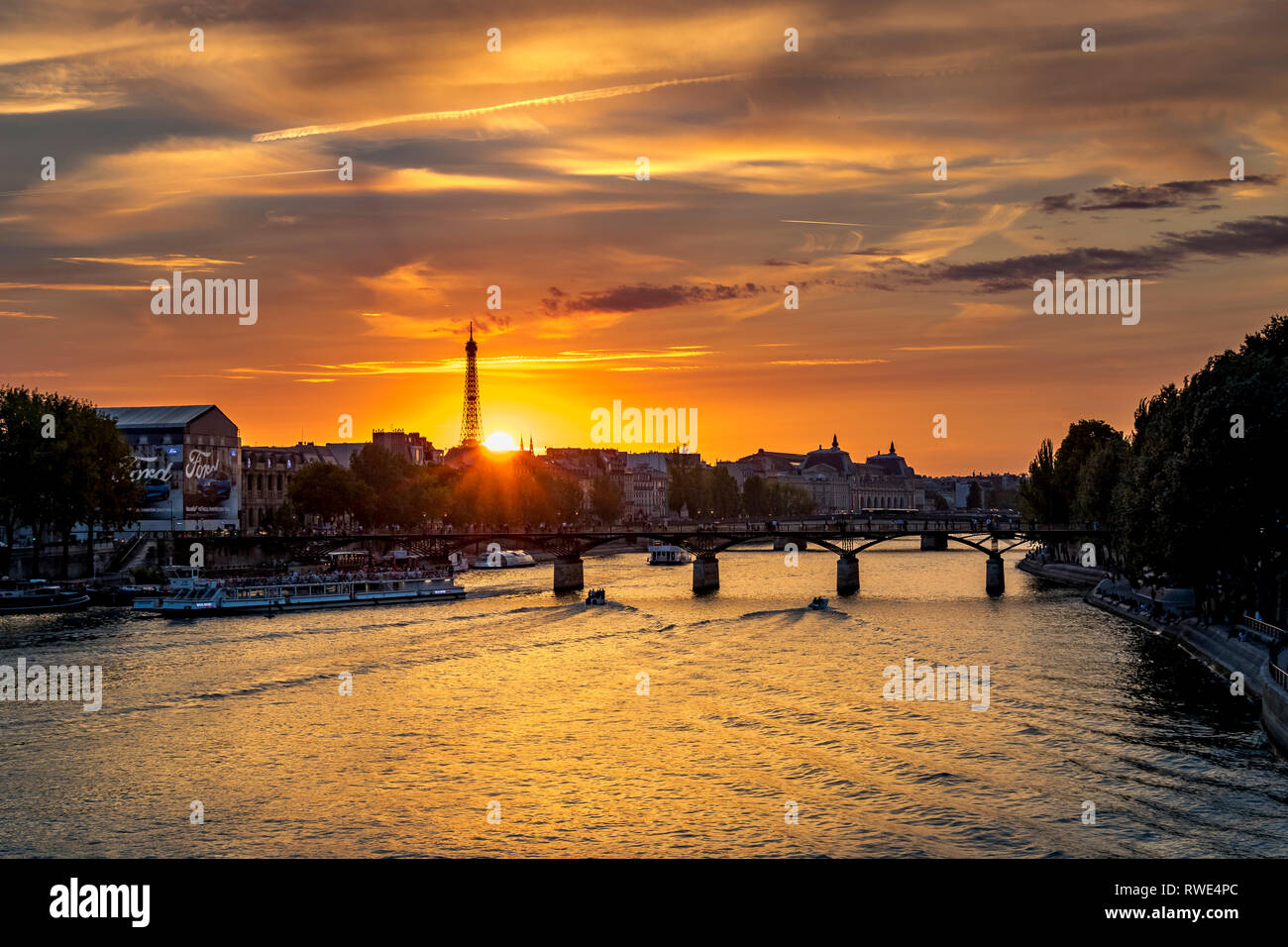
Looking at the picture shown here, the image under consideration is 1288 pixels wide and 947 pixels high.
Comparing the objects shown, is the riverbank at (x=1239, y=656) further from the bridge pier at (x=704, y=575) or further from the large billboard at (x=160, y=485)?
the large billboard at (x=160, y=485)

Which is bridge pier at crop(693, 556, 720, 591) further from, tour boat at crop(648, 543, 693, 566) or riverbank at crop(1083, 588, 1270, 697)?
tour boat at crop(648, 543, 693, 566)

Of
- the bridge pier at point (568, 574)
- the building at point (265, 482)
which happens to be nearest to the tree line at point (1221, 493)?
the bridge pier at point (568, 574)

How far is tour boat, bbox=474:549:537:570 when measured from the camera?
120 metres

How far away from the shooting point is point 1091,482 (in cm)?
8769

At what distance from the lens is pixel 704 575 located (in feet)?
295

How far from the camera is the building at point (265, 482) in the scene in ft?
425

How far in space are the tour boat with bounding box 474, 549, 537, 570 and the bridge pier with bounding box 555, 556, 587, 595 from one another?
2960 cm

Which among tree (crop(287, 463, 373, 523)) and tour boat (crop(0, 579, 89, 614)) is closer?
tour boat (crop(0, 579, 89, 614))

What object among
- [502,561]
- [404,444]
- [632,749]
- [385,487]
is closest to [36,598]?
[385,487]

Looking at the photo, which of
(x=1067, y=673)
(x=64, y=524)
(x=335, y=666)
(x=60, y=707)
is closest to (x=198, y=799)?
(x=60, y=707)

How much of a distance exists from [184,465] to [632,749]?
85139 mm

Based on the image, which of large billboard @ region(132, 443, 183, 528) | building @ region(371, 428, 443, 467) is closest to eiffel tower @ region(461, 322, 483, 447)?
building @ region(371, 428, 443, 467)

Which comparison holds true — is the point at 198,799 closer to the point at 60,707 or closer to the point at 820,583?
the point at 60,707
